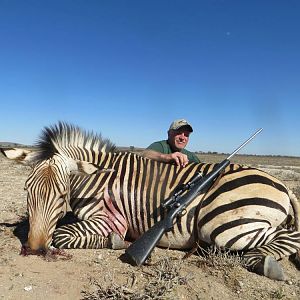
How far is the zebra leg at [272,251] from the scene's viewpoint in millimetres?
2893

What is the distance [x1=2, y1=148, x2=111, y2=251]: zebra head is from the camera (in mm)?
3127

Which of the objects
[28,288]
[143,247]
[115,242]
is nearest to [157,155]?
[115,242]

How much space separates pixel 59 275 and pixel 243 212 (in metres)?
1.65

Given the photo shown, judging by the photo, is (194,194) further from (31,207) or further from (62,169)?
(31,207)

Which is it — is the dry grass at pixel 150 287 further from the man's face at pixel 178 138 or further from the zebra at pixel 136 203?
the man's face at pixel 178 138

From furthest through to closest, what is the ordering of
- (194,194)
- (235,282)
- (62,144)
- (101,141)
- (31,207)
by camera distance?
1. (101,141)
2. (62,144)
3. (194,194)
4. (31,207)
5. (235,282)

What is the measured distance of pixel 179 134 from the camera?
518 cm

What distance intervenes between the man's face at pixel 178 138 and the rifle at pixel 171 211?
1.54 meters

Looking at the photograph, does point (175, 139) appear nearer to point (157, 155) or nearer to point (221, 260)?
point (157, 155)

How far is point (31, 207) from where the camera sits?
10.5 feet

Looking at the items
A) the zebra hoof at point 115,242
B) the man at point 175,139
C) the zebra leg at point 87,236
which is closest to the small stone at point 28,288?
Answer: the zebra leg at point 87,236

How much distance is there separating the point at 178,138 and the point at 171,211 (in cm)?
199

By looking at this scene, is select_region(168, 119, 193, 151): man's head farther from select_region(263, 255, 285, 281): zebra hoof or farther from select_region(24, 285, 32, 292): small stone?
select_region(24, 285, 32, 292): small stone

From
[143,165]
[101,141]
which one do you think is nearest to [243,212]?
[143,165]
